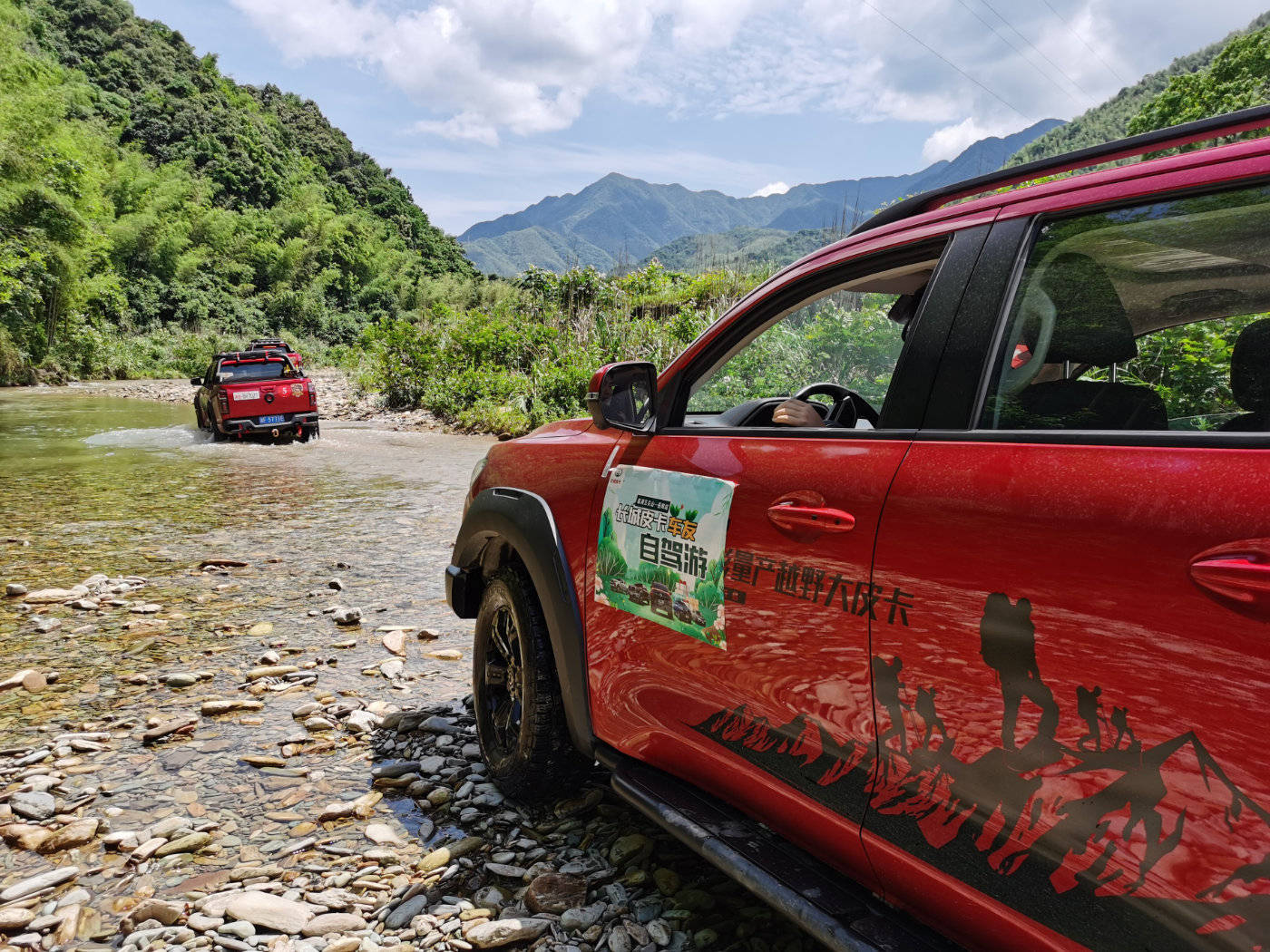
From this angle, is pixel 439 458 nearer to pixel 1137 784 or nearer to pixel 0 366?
pixel 1137 784

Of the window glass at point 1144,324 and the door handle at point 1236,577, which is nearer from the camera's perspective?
the door handle at point 1236,577

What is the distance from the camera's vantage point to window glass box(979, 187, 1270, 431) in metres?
1.47

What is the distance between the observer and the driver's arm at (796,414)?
8.23ft

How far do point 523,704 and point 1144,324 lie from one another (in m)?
2.14

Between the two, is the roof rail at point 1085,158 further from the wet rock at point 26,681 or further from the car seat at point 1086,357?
the wet rock at point 26,681

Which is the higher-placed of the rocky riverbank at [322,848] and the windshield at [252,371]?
the windshield at [252,371]

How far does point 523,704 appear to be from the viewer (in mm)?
3010

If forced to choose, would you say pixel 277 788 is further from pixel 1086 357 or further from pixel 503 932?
pixel 1086 357

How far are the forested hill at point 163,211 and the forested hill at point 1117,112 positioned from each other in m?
50.9

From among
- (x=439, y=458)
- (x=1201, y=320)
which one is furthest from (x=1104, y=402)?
(x=439, y=458)

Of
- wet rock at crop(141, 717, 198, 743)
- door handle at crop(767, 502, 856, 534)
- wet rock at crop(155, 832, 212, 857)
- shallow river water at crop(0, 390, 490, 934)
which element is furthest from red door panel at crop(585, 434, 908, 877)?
wet rock at crop(141, 717, 198, 743)

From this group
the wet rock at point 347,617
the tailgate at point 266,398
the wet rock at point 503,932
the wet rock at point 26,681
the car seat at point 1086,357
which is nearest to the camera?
the car seat at point 1086,357

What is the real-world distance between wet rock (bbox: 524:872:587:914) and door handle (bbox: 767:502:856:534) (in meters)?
1.42

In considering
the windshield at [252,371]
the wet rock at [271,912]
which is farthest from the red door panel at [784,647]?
the windshield at [252,371]
